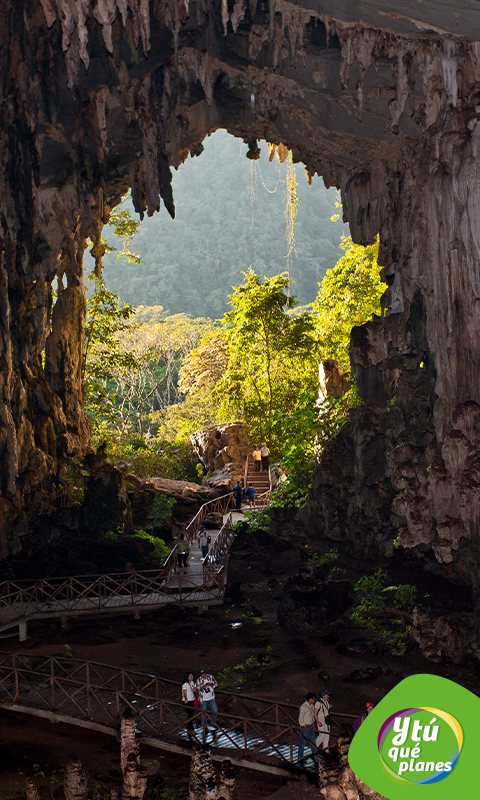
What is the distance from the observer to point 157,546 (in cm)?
2194

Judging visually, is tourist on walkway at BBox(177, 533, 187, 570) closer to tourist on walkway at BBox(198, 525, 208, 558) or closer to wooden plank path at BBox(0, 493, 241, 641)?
wooden plank path at BBox(0, 493, 241, 641)

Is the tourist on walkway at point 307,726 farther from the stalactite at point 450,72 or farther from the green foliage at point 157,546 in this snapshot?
the stalactite at point 450,72

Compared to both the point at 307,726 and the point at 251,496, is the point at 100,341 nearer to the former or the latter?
the point at 251,496

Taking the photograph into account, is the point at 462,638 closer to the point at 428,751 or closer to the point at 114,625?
the point at 114,625

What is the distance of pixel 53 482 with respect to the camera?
67.9 ft

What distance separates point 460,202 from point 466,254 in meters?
1.37

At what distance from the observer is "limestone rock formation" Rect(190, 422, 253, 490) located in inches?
1238

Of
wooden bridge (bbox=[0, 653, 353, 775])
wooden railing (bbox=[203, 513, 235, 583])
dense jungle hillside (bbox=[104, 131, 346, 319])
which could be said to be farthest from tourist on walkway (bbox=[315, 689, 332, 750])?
dense jungle hillside (bbox=[104, 131, 346, 319])

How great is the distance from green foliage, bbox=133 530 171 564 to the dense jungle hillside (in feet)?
166

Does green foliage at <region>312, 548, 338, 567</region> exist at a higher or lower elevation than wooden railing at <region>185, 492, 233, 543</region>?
lower

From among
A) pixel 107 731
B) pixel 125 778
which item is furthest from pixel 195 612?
pixel 125 778

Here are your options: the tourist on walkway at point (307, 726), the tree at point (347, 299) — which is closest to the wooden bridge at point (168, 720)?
the tourist on walkway at point (307, 726)

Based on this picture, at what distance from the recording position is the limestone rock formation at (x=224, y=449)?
31453mm

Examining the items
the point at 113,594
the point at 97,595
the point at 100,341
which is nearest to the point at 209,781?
the point at 113,594
